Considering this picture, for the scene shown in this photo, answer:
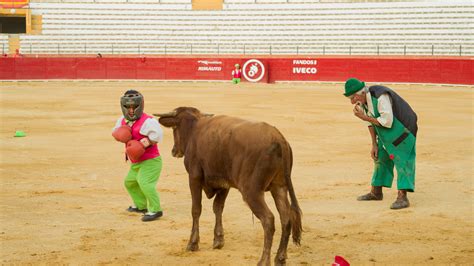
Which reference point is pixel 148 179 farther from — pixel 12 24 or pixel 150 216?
pixel 12 24

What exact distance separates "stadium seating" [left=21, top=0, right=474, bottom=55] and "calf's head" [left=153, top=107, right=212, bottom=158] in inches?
1123

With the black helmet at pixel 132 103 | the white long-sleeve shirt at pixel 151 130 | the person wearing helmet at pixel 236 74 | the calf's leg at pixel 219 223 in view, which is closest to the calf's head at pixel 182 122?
the calf's leg at pixel 219 223

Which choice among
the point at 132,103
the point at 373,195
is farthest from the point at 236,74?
the point at 132,103

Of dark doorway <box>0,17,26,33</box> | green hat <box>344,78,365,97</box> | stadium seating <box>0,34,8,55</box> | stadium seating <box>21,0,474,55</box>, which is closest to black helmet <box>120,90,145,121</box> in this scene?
green hat <box>344,78,365,97</box>

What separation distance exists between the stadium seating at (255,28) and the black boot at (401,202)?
86.6 ft

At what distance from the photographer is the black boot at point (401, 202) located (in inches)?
316

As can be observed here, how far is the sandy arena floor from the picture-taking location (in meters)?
6.30

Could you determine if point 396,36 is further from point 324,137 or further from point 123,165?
point 123,165

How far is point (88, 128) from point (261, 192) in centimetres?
1101

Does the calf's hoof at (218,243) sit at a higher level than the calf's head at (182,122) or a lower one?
lower

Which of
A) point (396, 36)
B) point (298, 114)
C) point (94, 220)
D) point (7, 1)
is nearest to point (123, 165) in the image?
point (94, 220)

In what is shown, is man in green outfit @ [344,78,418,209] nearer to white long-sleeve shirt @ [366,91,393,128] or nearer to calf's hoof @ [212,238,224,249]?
white long-sleeve shirt @ [366,91,393,128]

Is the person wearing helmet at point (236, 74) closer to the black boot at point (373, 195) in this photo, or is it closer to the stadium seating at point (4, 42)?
the stadium seating at point (4, 42)

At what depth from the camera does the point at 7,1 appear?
38875mm
